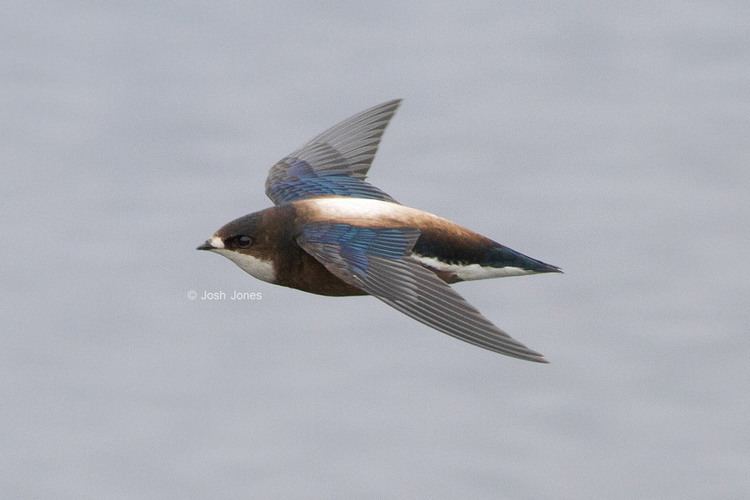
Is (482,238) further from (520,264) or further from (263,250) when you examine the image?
(263,250)

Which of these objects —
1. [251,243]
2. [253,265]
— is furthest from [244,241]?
[253,265]

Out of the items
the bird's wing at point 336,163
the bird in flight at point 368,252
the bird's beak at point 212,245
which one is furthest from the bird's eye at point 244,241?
the bird's wing at point 336,163

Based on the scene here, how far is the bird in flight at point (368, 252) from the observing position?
545 inches

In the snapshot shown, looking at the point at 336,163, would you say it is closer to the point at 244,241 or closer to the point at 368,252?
the point at 244,241

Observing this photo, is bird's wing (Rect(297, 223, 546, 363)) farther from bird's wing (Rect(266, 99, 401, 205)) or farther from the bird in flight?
bird's wing (Rect(266, 99, 401, 205))

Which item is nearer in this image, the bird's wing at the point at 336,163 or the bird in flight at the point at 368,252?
the bird in flight at the point at 368,252

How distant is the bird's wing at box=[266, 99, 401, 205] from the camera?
16484 millimetres

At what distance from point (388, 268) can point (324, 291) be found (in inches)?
40.6

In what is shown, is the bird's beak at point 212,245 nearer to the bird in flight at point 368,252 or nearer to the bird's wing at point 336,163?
the bird in flight at point 368,252

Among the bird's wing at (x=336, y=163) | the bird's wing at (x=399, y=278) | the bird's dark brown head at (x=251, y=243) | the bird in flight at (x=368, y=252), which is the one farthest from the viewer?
the bird's wing at (x=336, y=163)

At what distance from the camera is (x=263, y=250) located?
14.9 metres

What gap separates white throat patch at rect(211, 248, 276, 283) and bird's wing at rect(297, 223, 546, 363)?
18.2 inches

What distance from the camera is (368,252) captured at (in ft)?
47.1

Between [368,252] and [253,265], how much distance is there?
1.20 metres
